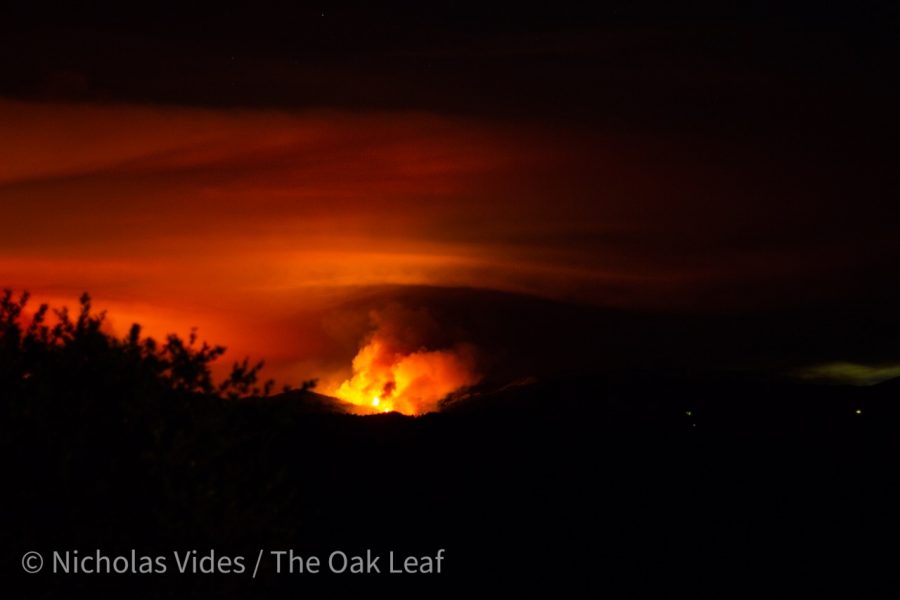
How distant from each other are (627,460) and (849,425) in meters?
15.6

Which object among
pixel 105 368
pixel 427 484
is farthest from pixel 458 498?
pixel 105 368

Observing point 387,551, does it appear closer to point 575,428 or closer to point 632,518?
point 632,518

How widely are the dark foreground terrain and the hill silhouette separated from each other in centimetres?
4

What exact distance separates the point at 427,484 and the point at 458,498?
5.10ft

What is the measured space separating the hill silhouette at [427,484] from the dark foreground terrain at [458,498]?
0.04 meters

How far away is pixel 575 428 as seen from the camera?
35.8 meters

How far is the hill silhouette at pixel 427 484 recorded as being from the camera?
40.4 ft

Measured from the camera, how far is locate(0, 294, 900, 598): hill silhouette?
12320 mm

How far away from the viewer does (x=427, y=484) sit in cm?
2675

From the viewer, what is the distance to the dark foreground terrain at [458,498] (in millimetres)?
12312

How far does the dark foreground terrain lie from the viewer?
12.3m

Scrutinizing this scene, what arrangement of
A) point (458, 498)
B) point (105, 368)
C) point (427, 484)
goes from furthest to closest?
1. point (427, 484)
2. point (458, 498)
3. point (105, 368)

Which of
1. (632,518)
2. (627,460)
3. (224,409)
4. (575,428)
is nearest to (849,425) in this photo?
(575,428)

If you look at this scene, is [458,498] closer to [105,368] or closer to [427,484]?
[427,484]
